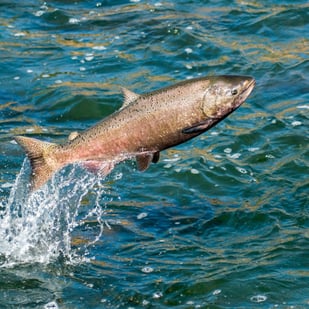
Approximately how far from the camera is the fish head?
5.92 metres

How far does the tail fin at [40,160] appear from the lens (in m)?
6.38

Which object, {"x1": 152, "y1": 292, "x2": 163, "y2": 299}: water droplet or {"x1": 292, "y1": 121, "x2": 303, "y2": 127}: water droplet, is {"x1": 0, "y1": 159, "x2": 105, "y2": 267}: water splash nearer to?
{"x1": 152, "y1": 292, "x2": 163, "y2": 299}: water droplet

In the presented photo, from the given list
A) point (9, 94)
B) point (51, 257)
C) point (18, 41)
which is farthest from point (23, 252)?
point (18, 41)

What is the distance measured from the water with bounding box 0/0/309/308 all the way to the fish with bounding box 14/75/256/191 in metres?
0.93

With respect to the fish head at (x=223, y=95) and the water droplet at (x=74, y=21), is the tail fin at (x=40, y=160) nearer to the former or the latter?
the fish head at (x=223, y=95)

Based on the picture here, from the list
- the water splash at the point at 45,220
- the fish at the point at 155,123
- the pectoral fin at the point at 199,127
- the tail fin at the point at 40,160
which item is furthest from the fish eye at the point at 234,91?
the water splash at the point at 45,220

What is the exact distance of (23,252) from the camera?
278 inches

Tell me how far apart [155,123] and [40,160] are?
89 centimetres

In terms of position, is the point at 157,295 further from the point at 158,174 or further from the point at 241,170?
the point at 241,170

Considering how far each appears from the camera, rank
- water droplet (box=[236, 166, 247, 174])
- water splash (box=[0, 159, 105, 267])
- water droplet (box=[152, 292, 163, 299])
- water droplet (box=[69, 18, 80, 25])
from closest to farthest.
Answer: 1. water droplet (box=[152, 292, 163, 299])
2. water splash (box=[0, 159, 105, 267])
3. water droplet (box=[236, 166, 247, 174])
4. water droplet (box=[69, 18, 80, 25])

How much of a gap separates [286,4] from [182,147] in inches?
167

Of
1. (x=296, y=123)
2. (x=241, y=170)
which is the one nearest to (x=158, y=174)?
(x=241, y=170)

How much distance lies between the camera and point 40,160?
6402 millimetres

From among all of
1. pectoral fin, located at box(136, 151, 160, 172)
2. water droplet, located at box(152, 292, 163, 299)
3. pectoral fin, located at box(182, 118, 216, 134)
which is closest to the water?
water droplet, located at box(152, 292, 163, 299)
